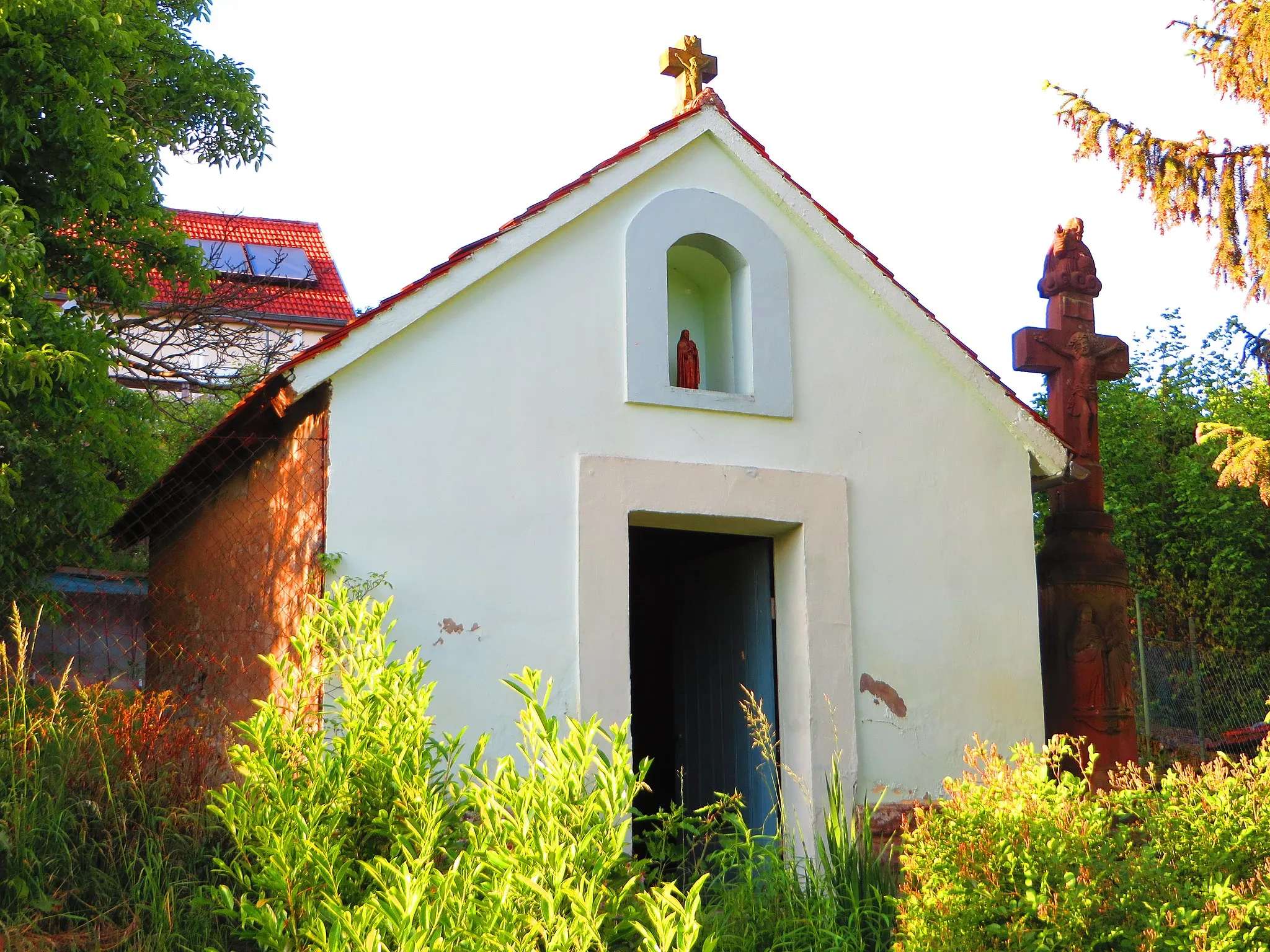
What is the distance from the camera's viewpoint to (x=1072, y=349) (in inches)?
372

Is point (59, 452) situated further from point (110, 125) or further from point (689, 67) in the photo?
point (689, 67)

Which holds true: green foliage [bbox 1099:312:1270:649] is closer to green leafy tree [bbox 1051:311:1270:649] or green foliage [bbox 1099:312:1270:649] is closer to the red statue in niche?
green leafy tree [bbox 1051:311:1270:649]

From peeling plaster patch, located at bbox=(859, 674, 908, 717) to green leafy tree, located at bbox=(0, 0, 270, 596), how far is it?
4.93m

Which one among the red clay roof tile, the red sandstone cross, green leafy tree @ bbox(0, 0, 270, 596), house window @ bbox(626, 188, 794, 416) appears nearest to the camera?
green leafy tree @ bbox(0, 0, 270, 596)

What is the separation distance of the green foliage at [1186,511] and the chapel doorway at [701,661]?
8922 mm

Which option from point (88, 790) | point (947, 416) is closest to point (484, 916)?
point (88, 790)

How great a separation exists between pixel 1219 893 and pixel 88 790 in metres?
4.95

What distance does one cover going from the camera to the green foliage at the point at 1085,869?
4.78m

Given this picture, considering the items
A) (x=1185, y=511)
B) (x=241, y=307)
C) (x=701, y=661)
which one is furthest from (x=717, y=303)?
(x=1185, y=511)

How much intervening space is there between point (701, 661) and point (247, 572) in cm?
332

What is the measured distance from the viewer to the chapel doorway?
8.23 metres

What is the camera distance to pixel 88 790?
6074mm

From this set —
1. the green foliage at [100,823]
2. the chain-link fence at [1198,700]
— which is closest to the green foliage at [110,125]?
the green foliage at [100,823]

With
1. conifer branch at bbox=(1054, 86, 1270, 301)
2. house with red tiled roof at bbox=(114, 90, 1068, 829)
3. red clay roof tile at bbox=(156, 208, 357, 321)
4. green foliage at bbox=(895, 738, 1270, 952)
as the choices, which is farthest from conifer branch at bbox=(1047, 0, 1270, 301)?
red clay roof tile at bbox=(156, 208, 357, 321)
